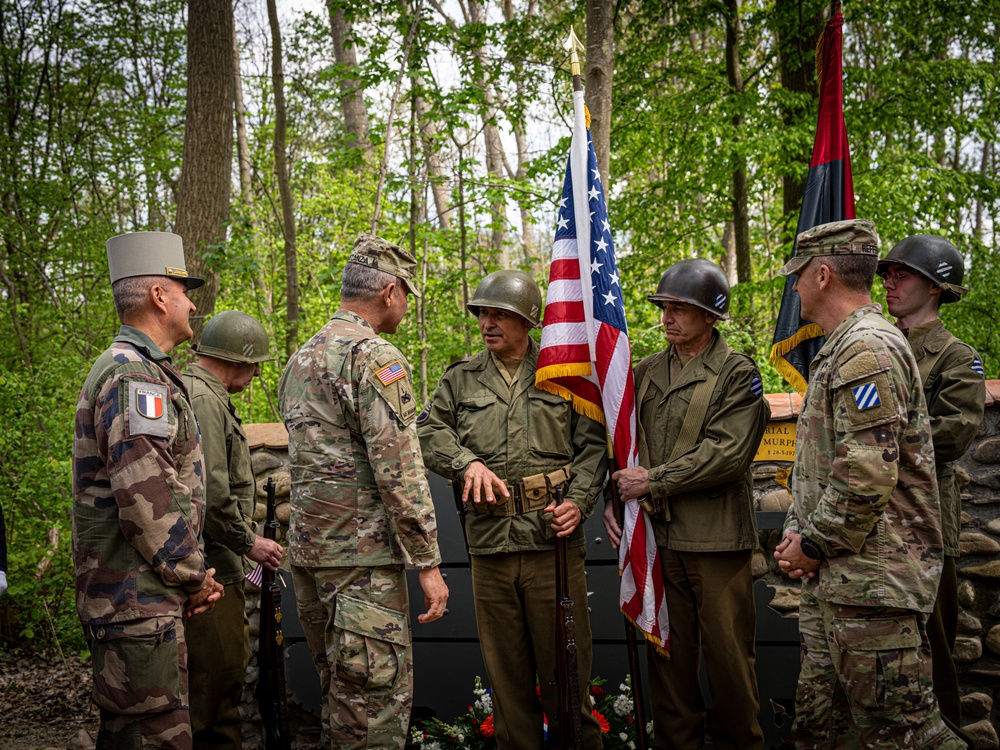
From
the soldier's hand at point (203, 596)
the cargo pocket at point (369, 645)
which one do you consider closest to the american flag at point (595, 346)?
the cargo pocket at point (369, 645)

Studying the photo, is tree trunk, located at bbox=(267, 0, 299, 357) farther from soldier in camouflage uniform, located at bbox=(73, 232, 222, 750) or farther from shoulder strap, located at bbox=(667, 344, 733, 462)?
soldier in camouflage uniform, located at bbox=(73, 232, 222, 750)

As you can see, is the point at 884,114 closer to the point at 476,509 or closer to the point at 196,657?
the point at 476,509

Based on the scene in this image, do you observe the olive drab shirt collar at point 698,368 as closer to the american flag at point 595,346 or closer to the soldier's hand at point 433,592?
the american flag at point 595,346

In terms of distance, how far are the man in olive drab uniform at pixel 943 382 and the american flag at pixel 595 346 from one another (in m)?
1.22

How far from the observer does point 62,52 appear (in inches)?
350

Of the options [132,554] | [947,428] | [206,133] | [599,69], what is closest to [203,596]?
[132,554]

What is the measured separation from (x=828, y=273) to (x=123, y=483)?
8.14ft

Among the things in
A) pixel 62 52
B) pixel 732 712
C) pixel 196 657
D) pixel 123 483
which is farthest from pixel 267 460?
pixel 62 52

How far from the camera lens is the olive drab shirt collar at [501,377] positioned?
3.75 m

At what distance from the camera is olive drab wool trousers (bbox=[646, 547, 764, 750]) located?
11.0ft

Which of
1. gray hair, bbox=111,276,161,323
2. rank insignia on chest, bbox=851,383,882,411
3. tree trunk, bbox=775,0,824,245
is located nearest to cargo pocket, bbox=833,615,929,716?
rank insignia on chest, bbox=851,383,882,411

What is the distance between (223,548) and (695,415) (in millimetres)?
2356

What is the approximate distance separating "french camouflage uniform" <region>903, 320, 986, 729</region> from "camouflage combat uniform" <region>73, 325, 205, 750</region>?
2.97m

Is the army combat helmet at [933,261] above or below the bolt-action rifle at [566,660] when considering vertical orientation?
above
